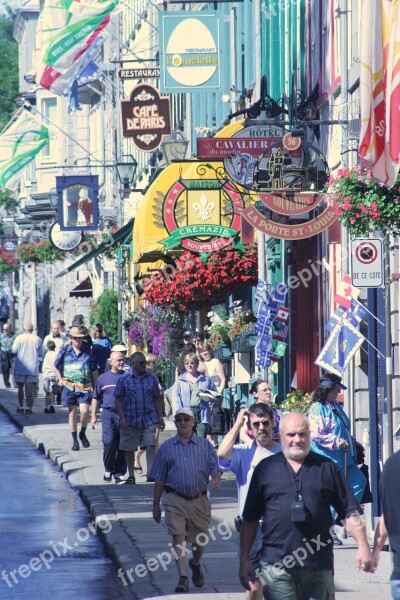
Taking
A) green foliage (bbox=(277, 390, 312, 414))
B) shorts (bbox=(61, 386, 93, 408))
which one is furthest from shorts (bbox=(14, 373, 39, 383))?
green foliage (bbox=(277, 390, 312, 414))

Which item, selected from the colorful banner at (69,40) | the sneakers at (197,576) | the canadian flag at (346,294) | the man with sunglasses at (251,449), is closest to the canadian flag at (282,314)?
the canadian flag at (346,294)

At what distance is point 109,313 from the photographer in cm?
4494

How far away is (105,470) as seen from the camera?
744 inches

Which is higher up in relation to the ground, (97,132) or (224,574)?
(97,132)

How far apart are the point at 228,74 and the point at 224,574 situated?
723 inches

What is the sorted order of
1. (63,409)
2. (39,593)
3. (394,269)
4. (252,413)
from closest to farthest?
(252,413), (39,593), (394,269), (63,409)

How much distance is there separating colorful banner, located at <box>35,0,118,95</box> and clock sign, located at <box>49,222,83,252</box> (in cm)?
1231

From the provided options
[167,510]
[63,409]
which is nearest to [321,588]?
[167,510]

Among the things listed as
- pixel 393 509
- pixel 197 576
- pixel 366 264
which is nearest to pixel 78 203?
pixel 366 264

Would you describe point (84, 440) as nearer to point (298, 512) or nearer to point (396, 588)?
point (298, 512)

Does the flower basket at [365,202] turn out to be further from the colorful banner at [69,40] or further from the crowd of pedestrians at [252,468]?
the colorful banner at [69,40]

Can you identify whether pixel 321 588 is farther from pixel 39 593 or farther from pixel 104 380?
pixel 104 380

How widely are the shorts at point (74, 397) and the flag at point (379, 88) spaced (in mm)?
11993

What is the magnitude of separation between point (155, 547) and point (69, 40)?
1826cm
